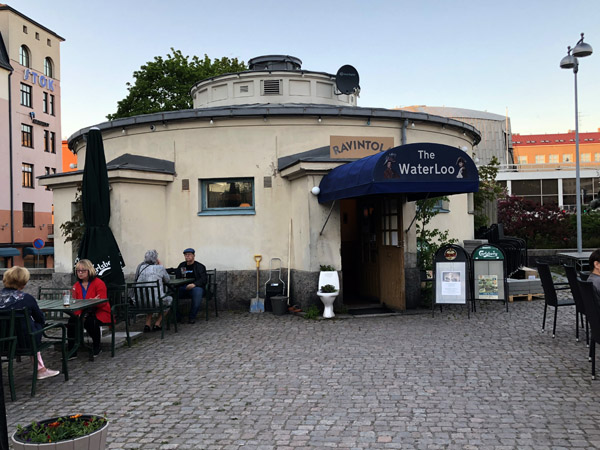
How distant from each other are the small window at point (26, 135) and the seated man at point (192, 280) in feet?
115

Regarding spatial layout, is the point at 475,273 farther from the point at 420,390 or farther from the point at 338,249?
the point at 420,390

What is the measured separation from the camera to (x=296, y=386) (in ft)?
19.7

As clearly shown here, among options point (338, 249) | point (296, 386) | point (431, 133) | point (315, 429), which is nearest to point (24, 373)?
point (296, 386)

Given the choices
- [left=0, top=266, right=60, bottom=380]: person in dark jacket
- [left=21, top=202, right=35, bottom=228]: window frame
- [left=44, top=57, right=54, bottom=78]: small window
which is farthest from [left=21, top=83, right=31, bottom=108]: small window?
[left=0, top=266, right=60, bottom=380]: person in dark jacket

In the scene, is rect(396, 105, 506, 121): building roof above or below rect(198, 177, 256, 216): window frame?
above

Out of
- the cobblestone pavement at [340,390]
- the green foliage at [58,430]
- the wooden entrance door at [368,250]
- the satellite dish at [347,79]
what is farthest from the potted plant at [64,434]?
the satellite dish at [347,79]

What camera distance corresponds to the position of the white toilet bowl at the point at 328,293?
399 inches

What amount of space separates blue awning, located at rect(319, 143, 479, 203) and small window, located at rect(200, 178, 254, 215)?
3341 mm

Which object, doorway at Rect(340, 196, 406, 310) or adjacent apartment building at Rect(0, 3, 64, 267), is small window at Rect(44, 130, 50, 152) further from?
doorway at Rect(340, 196, 406, 310)

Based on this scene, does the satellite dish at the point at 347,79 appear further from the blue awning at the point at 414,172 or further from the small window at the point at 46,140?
the small window at the point at 46,140

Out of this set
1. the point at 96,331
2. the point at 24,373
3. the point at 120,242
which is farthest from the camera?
the point at 120,242

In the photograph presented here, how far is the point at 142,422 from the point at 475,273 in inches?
302

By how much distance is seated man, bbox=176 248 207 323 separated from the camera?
10312mm

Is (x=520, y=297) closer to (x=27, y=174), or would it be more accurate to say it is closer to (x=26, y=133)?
(x=27, y=174)
